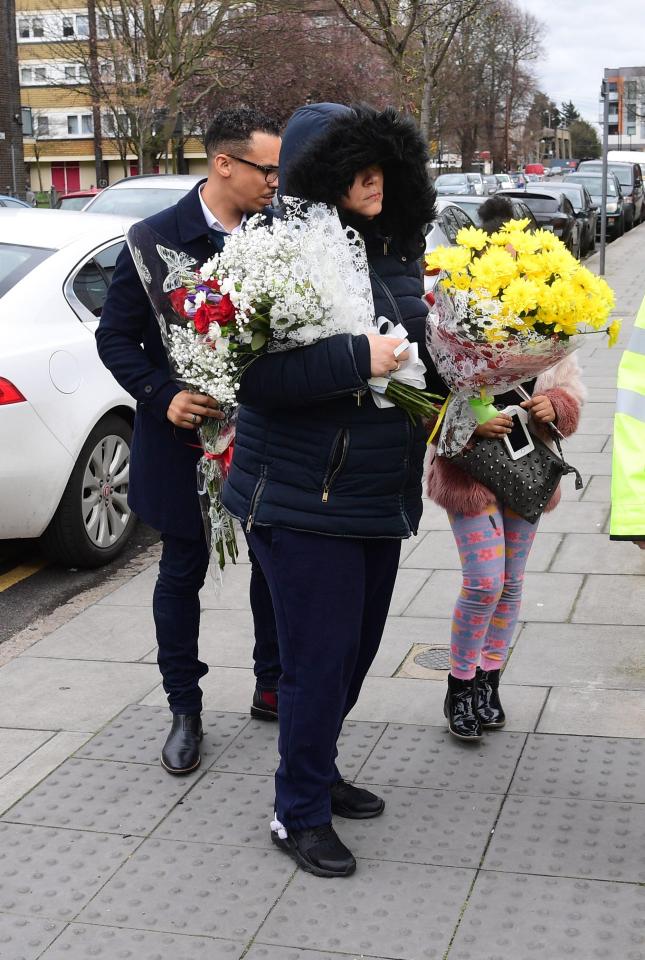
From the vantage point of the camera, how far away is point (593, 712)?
429 centimetres

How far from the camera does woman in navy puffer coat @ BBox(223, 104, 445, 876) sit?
308 centimetres

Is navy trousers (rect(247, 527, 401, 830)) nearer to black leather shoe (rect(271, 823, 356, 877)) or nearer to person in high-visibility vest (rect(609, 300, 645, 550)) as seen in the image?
black leather shoe (rect(271, 823, 356, 877))

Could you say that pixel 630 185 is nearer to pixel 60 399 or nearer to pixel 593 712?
pixel 60 399

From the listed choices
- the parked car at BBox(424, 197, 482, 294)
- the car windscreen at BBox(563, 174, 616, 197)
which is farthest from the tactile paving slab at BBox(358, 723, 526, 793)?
the car windscreen at BBox(563, 174, 616, 197)

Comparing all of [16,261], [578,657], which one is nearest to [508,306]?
[578,657]

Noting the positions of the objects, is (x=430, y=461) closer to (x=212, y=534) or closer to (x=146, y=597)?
(x=212, y=534)

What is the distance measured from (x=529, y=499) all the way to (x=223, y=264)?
1.33 meters

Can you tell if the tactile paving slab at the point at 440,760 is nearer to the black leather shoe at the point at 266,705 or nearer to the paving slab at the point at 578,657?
the black leather shoe at the point at 266,705

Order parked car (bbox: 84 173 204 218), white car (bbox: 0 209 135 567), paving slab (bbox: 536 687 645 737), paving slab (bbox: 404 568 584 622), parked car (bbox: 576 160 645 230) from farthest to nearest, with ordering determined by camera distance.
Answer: parked car (bbox: 576 160 645 230) → parked car (bbox: 84 173 204 218) → white car (bbox: 0 209 135 567) → paving slab (bbox: 404 568 584 622) → paving slab (bbox: 536 687 645 737)

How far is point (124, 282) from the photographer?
3.85 meters

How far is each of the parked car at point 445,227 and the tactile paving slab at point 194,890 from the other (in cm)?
164

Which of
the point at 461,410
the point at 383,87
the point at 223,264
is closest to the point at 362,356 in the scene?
the point at 223,264

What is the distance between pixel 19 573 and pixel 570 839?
3810mm

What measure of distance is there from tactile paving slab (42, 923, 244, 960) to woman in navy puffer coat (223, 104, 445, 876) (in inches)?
16.2
